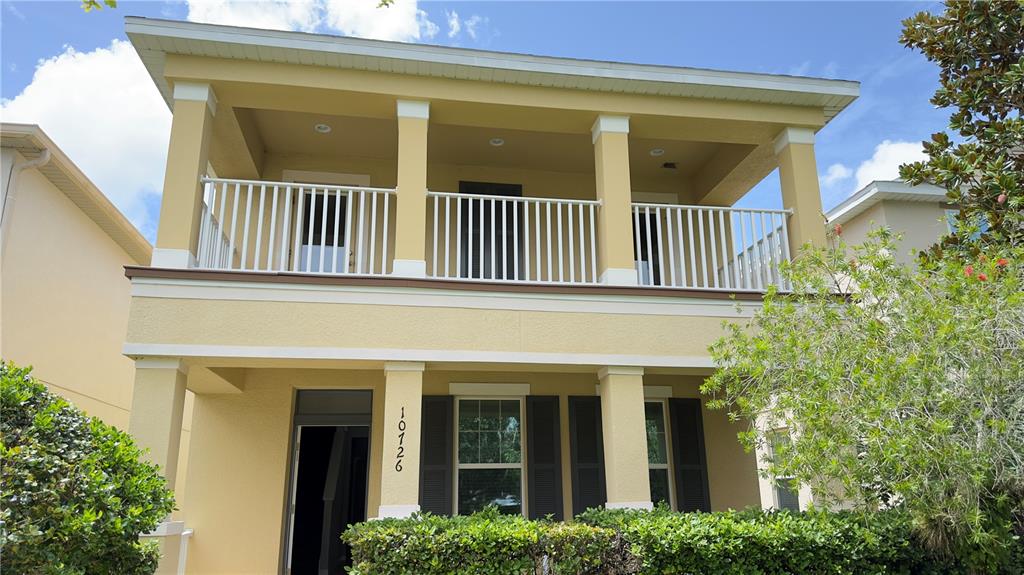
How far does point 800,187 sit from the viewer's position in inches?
323

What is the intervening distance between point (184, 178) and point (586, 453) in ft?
19.6

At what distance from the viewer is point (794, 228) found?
26.9 feet

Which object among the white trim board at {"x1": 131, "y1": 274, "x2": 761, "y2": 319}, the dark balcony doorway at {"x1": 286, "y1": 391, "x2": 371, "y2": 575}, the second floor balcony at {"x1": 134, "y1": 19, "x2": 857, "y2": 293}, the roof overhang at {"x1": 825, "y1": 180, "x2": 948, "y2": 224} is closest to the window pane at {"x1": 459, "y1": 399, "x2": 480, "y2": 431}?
the dark balcony doorway at {"x1": 286, "y1": 391, "x2": 371, "y2": 575}

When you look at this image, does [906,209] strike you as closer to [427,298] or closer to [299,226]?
[427,298]

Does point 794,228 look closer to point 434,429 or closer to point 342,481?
point 434,429

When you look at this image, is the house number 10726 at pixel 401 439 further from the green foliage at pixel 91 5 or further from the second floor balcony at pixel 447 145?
the green foliage at pixel 91 5

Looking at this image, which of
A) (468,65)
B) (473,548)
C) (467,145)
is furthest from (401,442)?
(467,145)

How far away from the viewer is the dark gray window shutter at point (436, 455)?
28.2ft

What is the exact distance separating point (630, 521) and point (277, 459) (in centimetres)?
483

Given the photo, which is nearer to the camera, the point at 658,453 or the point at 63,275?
the point at 658,453

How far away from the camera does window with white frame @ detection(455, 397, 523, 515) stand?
8883mm

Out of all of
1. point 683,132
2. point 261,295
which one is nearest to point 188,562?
point 261,295

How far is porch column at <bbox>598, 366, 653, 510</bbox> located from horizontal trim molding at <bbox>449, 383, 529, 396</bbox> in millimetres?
2052

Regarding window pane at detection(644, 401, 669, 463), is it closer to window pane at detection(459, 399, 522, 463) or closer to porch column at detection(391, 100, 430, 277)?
window pane at detection(459, 399, 522, 463)
